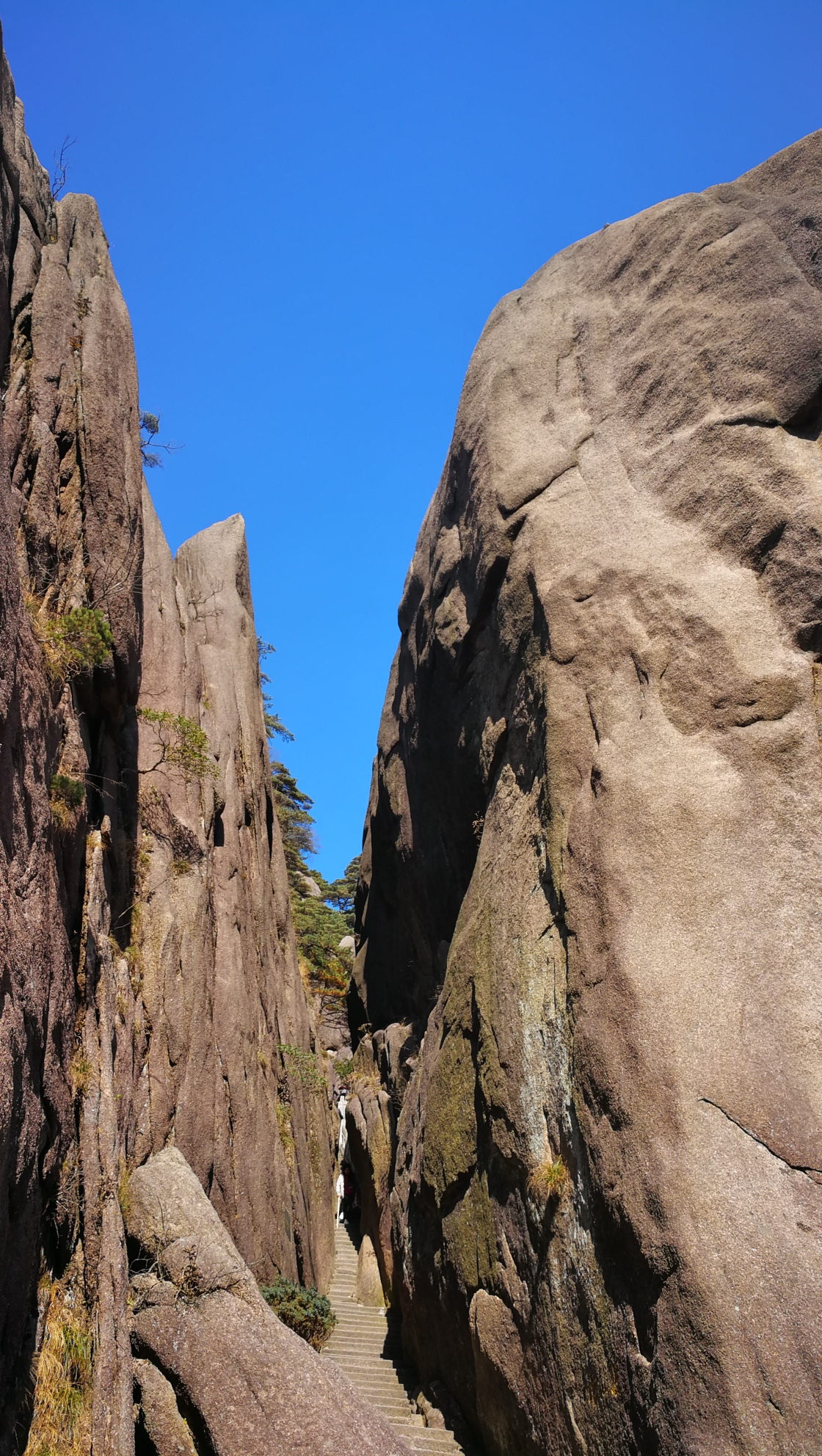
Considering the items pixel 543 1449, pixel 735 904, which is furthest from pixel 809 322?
pixel 543 1449

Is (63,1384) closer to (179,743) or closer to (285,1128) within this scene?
(179,743)

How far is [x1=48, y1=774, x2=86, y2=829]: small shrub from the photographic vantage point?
8188 millimetres

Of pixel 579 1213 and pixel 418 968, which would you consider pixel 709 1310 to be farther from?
pixel 418 968

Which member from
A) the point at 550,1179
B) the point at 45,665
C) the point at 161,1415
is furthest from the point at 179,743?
the point at 161,1415

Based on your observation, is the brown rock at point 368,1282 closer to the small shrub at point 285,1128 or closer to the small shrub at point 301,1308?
the small shrub at point 301,1308

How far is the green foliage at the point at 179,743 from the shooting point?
11953 millimetres

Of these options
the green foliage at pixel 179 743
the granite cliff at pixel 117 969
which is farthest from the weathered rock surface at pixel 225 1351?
the green foliage at pixel 179 743

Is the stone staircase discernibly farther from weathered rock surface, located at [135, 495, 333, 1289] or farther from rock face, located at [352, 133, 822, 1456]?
weathered rock surface, located at [135, 495, 333, 1289]

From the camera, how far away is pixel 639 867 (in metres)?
8.53

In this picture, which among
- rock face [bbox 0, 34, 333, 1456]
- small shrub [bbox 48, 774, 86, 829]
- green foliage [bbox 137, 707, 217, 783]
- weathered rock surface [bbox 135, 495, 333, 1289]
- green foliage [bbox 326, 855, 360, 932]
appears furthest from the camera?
green foliage [bbox 326, 855, 360, 932]

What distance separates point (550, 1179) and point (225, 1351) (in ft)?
10.1

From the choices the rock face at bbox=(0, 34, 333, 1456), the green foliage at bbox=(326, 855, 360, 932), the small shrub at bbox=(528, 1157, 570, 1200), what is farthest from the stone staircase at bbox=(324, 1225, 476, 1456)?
the green foliage at bbox=(326, 855, 360, 932)

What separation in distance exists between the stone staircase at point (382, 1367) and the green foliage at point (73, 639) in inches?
298

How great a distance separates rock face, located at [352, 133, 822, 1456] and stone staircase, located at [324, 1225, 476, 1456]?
1.73ft
